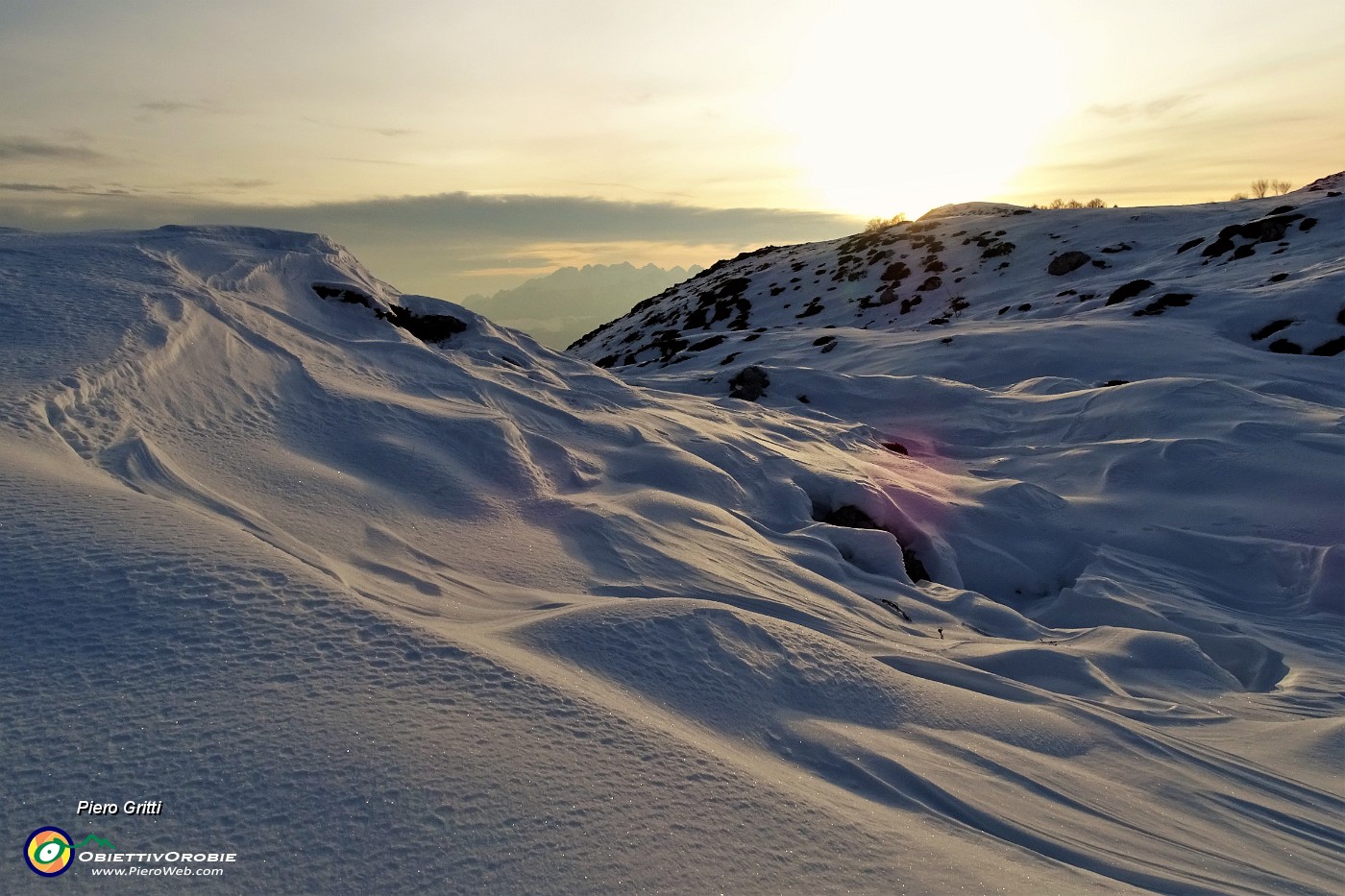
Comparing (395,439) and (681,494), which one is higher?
(395,439)

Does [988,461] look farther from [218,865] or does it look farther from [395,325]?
[218,865]

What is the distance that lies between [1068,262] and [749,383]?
2090 centimetres

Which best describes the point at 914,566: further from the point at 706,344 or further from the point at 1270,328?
Answer: the point at 706,344

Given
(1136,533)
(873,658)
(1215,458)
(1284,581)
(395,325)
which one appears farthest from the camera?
(395,325)

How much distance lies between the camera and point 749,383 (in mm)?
16484

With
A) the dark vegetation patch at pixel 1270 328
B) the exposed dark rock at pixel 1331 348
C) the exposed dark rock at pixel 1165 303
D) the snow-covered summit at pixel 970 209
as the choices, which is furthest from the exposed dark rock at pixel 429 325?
the snow-covered summit at pixel 970 209

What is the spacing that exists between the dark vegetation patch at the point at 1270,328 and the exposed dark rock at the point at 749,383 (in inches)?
415

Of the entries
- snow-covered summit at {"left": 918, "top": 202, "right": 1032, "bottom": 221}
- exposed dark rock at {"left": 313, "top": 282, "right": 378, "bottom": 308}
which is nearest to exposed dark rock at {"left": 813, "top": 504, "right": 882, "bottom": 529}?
exposed dark rock at {"left": 313, "top": 282, "right": 378, "bottom": 308}

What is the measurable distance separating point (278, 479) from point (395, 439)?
53.6 inches

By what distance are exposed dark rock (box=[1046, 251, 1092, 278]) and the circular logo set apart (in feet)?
112

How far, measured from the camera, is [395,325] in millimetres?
10023

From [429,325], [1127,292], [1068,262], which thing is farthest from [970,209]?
[429,325]

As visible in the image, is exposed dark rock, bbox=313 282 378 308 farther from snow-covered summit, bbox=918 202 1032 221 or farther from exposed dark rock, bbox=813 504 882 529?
snow-covered summit, bbox=918 202 1032 221

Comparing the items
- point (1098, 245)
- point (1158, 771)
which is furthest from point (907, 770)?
point (1098, 245)
